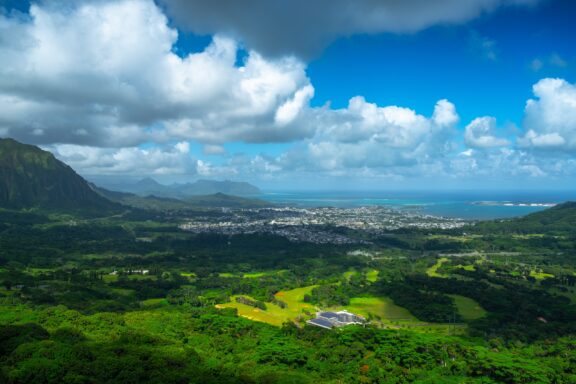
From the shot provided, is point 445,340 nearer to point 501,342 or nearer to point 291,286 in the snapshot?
point 501,342

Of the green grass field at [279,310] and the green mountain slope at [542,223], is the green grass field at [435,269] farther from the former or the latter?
the green mountain slope at [542,223]

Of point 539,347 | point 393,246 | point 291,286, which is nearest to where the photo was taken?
point 539,347

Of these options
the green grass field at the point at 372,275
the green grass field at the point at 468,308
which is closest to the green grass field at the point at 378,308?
the green grass field at the point at 468,308

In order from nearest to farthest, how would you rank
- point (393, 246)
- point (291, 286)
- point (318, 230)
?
point (291, 286), point (393, 246), point (318, 230)

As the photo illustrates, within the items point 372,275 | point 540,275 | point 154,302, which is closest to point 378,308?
point 372,275

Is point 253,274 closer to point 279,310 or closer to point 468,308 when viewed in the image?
point 279,310

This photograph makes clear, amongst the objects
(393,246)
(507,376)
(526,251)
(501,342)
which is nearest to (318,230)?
(393,246)
